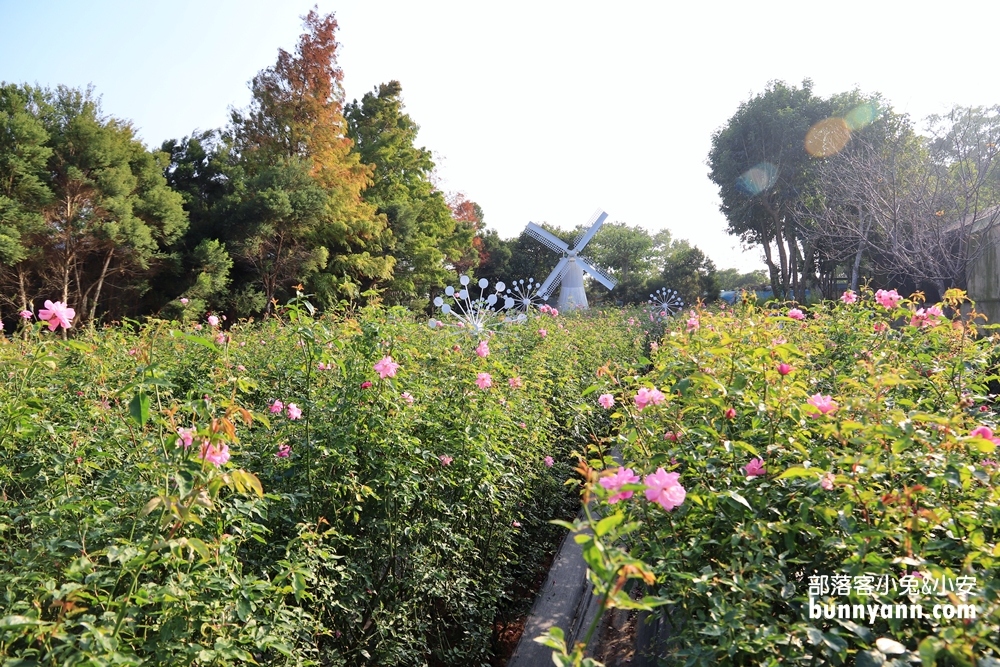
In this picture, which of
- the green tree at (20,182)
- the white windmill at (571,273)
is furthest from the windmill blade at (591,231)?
the green tree at (20,182)

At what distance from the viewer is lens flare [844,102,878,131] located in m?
21.0

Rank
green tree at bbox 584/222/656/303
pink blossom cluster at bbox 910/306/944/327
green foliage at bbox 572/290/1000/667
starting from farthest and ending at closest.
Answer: green tree at bbox 584/222/656/303 → pink blossom cluster at bbox 910/306/944/327 → green foliage at bbox 572/290/1000/667

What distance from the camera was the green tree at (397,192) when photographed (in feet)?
70.8

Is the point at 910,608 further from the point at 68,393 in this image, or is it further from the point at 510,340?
the point at 510,340

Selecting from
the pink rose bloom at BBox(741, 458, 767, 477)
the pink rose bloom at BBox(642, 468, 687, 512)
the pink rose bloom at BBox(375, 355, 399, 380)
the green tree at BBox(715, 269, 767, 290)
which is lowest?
the pink rose bloom at BBox(642, 468, 687, 512)

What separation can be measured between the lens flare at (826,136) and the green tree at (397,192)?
14553mm

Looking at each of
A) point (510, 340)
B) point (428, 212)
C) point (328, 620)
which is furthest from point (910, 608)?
point (428, 212)

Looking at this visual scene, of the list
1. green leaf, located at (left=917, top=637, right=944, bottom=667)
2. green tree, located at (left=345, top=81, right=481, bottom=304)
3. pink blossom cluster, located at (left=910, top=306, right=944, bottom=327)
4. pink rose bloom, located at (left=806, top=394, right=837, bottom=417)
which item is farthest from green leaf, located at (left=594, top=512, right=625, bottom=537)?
green tree, located at (left=345, top=81, right=481, bottom=304)

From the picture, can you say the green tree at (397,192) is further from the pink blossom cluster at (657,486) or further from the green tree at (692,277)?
the pink blossom cluster at (657,486)

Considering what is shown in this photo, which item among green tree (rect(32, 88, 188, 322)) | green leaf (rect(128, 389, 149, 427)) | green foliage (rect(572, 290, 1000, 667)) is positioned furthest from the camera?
green tree (rect(32, 88, 188, 322))

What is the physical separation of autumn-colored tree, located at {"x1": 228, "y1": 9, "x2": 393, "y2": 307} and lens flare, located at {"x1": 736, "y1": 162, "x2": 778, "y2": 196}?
14.2 m

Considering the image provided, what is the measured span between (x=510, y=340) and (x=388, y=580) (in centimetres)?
293

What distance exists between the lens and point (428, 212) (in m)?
25.1

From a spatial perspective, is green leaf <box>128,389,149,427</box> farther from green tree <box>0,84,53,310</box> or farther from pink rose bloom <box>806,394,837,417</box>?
green tree <box>0,84,53,310</box>
